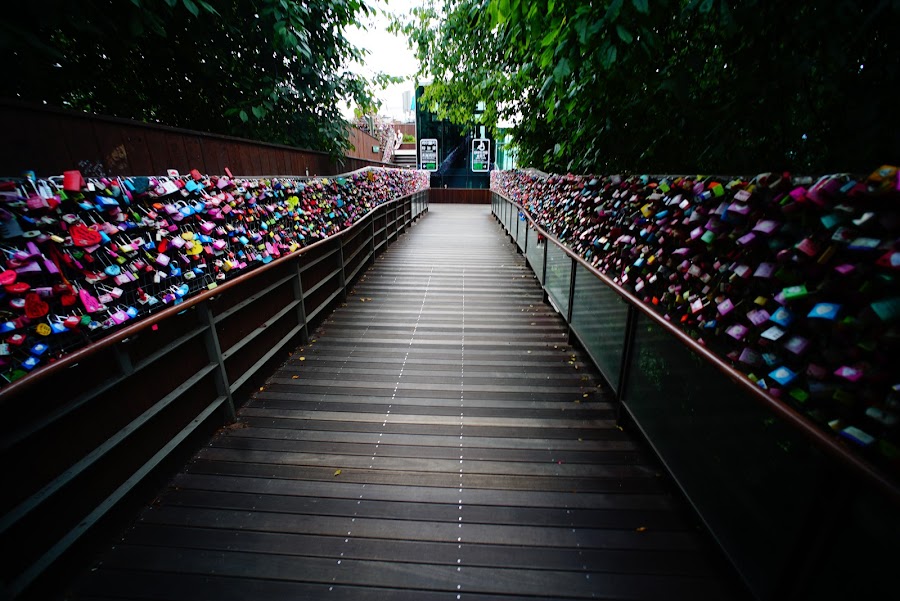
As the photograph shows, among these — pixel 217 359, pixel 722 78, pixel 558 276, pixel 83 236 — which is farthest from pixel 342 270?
pixel 722 78

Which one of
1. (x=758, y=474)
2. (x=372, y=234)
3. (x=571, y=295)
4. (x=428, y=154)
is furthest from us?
(x=428, y=154)

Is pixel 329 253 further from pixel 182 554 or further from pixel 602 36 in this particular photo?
pixel 602 36

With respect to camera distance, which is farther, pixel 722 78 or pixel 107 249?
pixel 722 78

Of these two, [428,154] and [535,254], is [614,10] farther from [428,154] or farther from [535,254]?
[428,154]

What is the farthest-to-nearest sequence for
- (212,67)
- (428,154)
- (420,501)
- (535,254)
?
(428,154) → (535,254) → (212,67) → (420,501)

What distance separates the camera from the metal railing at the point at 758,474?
100cm

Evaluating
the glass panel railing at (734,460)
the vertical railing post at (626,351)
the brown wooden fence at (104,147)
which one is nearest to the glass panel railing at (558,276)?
the vertical railing post at (626,351)

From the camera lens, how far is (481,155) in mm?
18375

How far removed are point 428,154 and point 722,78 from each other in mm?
16748

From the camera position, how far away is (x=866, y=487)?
0.99m

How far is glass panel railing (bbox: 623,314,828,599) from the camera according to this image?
1.20 m

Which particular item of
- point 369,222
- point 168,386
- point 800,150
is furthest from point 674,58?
point 369,222

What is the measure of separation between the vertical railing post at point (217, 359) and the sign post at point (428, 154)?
1699cm

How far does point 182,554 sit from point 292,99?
423cm
